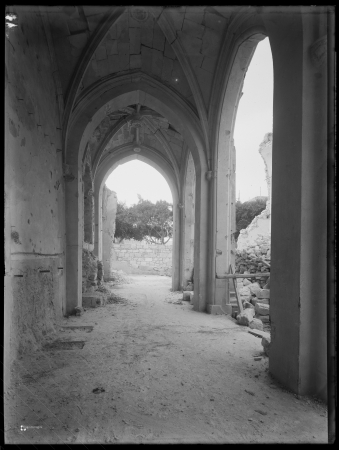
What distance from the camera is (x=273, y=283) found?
3031 millimetres

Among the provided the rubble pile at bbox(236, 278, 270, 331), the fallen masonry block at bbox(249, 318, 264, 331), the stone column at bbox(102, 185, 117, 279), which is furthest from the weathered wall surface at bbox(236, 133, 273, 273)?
the stone column at bbox(102, 185, 117, 279)

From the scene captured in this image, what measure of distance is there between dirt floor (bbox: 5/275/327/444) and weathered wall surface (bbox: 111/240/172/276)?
14.9 m

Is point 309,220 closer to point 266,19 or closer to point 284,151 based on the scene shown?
point 284,151

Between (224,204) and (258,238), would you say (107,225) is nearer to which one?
(258,238)

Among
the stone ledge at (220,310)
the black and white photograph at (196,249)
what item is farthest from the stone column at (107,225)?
the stone ledge at (220,310)

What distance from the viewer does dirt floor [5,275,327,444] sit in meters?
2.11

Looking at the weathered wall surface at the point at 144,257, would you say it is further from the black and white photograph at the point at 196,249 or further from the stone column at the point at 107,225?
the black and white photograph at the point at 196,249

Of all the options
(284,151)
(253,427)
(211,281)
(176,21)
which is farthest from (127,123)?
(253,427)

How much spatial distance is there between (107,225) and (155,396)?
12.6m

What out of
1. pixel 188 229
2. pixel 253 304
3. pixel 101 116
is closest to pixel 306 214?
pixel 253 304

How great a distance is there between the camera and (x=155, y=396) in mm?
2656

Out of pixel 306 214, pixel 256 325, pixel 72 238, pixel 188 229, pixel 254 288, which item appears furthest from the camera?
pixel 188 229

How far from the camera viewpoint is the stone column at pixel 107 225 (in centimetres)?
1375

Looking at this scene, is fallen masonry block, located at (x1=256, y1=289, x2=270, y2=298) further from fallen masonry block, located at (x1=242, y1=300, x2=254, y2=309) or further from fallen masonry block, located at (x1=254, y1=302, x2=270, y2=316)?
fallen masonry block, located at (x1=254, y1=302, x2=270, y2=316)
